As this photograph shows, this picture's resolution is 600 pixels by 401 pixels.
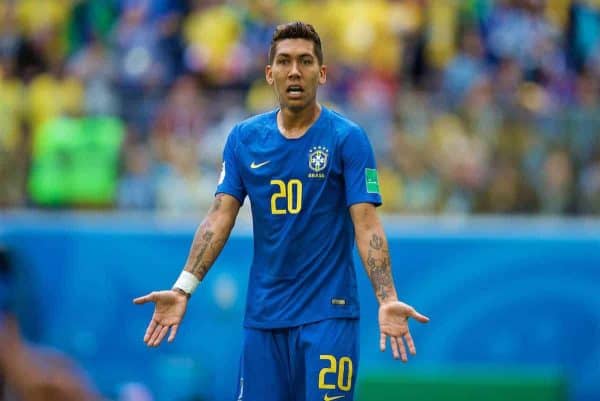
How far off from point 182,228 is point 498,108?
3851 mm

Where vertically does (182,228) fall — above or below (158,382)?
above

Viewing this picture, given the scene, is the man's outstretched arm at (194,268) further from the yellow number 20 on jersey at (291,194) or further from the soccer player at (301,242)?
the yellow number 20 on jersey at (291,194)

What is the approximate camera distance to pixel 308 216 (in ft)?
28.9

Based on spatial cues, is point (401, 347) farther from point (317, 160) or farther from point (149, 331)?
point (149, 331)

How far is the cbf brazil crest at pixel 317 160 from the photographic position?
8797 mm

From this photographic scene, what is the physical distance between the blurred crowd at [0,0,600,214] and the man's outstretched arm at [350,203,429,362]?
6.92 m

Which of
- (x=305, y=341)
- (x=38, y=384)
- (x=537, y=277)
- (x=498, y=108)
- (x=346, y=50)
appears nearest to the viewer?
(x=38, y=384)

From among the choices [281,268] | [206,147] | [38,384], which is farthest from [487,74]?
[38,384]

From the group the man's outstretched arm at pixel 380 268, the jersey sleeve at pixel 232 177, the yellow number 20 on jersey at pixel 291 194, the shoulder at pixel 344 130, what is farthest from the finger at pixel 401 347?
the jersey sleeve at pixel 232 177

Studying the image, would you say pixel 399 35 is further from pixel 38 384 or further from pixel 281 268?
pixel 38 384

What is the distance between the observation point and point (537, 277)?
16.9 metres

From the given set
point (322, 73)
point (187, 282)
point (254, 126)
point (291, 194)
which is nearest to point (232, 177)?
point (254, 126)

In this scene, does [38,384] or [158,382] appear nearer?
[38,384]

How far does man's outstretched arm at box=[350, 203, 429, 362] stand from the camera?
8375 millimetres
